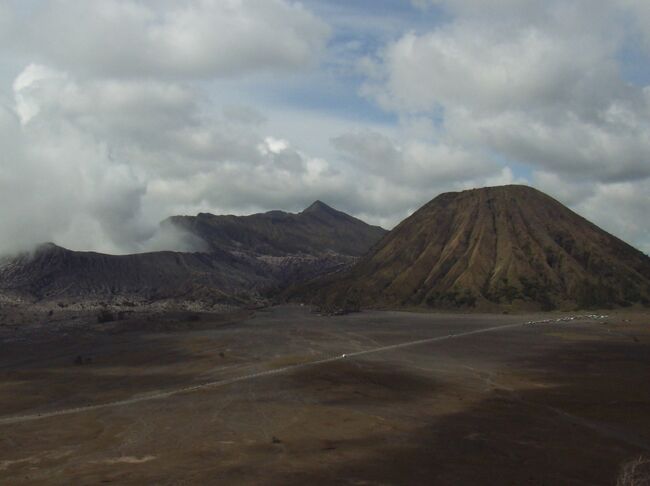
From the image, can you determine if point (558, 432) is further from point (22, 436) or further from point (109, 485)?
point (22, 436)

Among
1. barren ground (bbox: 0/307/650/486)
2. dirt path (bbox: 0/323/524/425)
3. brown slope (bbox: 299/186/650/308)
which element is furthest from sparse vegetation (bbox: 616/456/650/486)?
brown slope (bbox: 299/186/650/308)

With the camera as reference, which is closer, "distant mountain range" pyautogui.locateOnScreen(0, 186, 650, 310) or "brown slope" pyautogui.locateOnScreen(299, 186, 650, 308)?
"distant mountain range" pyautogui.locateOnScreen(0, 186, 650, 310)

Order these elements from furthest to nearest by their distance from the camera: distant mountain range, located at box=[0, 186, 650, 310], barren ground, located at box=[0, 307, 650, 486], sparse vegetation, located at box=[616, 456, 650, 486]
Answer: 1. distant mountain range, located at box=[0, 186, 650, 310]
2. barren ground, located at box=[0, 307, 650, 486]
3. sparse vegetation, located at box=[616, 456, 650, 486]

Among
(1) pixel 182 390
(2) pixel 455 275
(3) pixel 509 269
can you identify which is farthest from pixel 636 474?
(2) pixel 455 275

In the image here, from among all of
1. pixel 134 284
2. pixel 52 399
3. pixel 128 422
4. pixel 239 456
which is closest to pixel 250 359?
pixel 52 399

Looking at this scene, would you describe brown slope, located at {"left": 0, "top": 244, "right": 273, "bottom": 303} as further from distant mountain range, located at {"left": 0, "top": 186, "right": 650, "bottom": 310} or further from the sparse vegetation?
the sparse vegetation

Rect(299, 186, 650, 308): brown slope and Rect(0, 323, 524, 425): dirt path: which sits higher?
Rect(299, 186, 650, 308): brown slope
